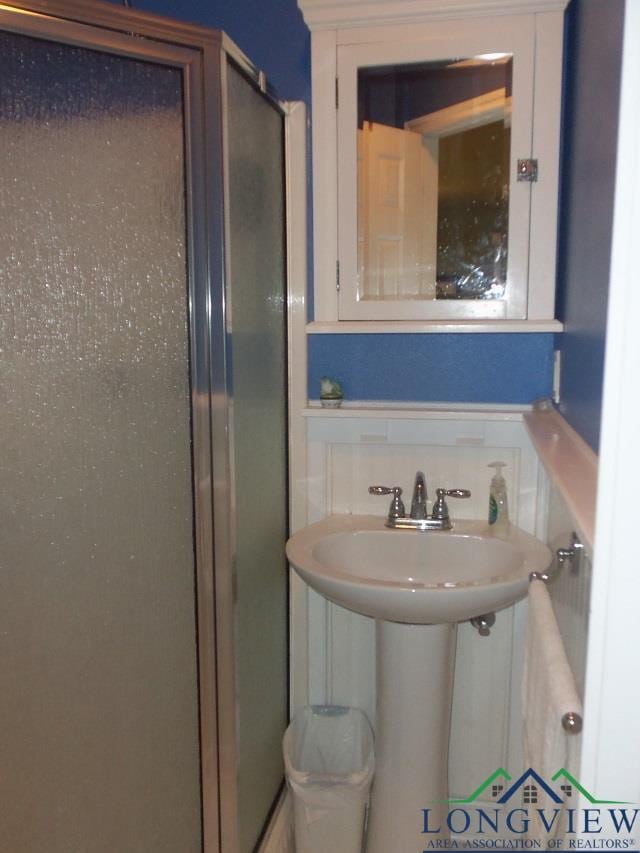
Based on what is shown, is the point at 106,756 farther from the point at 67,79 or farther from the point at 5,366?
the point at 67,79

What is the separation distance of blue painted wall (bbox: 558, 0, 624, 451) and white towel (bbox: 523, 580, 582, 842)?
306 mm

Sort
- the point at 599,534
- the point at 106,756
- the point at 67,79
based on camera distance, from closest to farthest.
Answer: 1. the point at 599,534
2. the point at 67,79
3. the point at 106,756

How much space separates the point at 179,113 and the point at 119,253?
0.94 feet

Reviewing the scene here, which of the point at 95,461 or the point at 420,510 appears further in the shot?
the point at 420,510

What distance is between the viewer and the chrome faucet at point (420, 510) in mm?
1747

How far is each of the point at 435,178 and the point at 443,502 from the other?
81cm

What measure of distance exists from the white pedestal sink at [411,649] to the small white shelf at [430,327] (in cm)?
50

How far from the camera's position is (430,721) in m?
1.69

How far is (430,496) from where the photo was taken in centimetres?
184

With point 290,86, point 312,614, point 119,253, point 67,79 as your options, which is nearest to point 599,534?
point 119,253

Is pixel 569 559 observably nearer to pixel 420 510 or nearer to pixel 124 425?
pixel 420 510

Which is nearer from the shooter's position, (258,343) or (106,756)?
(106,756)

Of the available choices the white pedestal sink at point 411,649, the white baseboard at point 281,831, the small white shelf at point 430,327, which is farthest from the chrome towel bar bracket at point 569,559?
the white baseboard at point 281,831

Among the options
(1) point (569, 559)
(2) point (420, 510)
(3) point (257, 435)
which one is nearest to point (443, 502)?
(2) point (420, 510)
